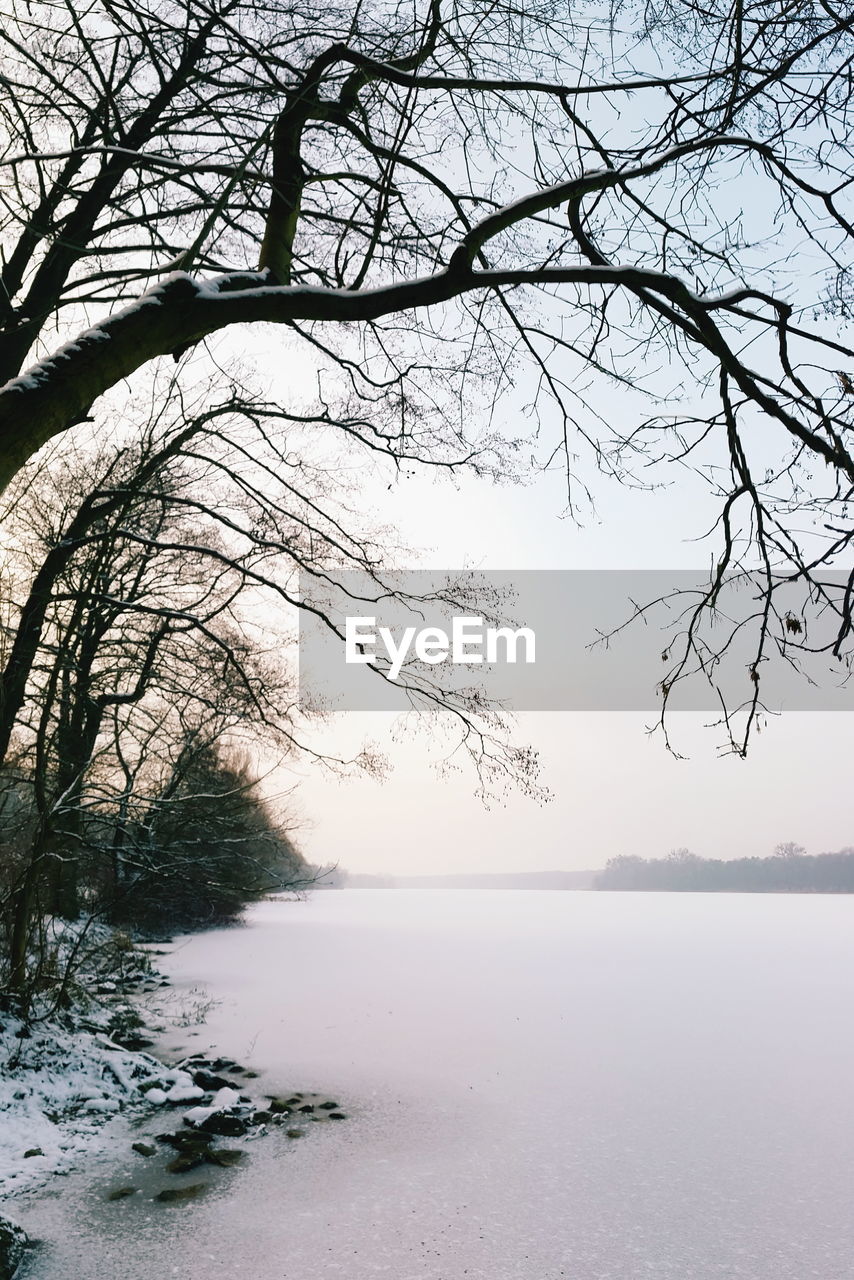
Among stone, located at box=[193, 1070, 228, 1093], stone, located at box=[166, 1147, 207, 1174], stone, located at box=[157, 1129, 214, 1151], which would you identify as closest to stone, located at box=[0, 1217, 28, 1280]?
stone, located at box=[166, 1147, 207, 1174]

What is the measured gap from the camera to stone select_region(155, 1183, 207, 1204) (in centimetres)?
395

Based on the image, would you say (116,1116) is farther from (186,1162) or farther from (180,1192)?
(180,1192)

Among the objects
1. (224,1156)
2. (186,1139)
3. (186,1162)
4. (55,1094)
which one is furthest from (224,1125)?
(55,1094)

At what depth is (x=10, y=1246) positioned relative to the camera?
333 cm

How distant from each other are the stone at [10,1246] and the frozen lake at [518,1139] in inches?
3.3

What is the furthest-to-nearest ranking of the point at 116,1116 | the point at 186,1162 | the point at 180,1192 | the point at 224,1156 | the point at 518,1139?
1. the point at 116,1116
2. the point at 518,1139
3. the point at 224,1156
4. the point at 186,1162
5. the point at 180,1192

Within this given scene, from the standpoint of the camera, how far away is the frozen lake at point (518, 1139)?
3.47m

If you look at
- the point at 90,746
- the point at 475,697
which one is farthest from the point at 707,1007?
the point at 90,746

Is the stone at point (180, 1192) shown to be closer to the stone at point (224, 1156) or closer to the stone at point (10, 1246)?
the stone at point (224, 1156)

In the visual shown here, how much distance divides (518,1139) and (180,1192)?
76.2 inches

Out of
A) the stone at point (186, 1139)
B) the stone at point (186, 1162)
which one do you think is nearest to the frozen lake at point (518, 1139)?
the stone at point (186, 1162)

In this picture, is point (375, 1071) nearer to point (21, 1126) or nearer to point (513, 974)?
point (21, 1126)

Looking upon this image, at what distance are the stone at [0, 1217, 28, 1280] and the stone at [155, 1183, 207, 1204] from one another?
63 centimetres

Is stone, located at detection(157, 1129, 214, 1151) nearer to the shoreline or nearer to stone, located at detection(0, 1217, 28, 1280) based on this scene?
the shoreline
